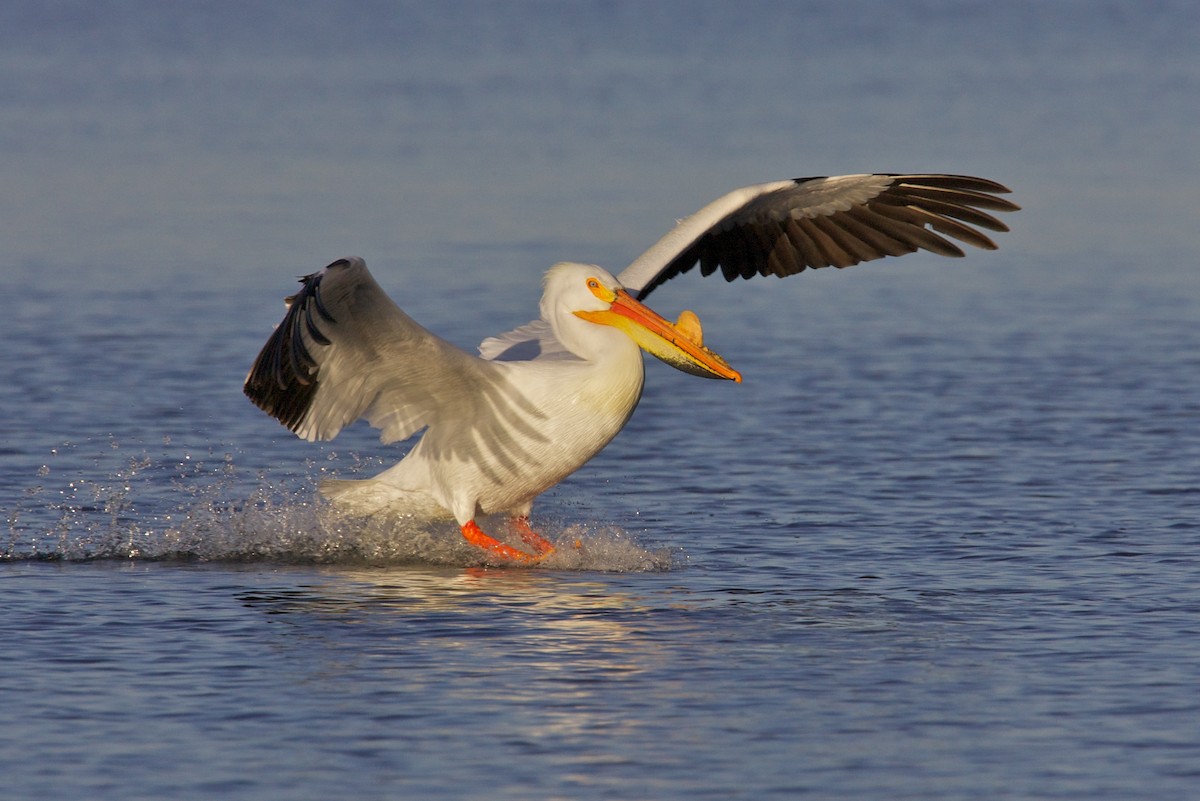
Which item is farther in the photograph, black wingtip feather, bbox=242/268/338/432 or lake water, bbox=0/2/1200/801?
black wingtip feather, bbox=242/268/338/432

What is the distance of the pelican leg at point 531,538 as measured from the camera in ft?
28.0

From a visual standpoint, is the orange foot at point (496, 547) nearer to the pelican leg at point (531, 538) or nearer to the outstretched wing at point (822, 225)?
the pelican leg at point (531, 538)

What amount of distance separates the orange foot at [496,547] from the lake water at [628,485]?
0.12 meters

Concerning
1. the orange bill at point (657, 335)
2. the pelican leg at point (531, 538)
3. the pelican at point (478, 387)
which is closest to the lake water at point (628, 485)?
the pelican leg at point (531, 538)

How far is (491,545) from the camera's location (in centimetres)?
845

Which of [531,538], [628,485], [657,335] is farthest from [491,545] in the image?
Answer: [628,485]

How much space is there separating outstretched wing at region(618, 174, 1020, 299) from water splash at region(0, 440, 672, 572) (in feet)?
4.51

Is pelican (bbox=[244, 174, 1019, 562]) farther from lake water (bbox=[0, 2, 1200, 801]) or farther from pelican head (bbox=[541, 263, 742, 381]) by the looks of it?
lake water (bbox=[0, 2, 1200, 801])

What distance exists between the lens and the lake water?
5.96m

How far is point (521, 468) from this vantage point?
8.36 metres

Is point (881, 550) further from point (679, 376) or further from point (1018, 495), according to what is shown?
point (679, 376)

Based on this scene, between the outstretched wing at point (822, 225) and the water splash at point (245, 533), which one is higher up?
the outstretched wing at point (822, 225)

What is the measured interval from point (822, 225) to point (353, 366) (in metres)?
2.64

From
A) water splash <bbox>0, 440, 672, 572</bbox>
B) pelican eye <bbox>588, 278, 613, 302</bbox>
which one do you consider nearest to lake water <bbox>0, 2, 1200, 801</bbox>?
water splash <bbox>0, 440, 672, 572</bbox>
